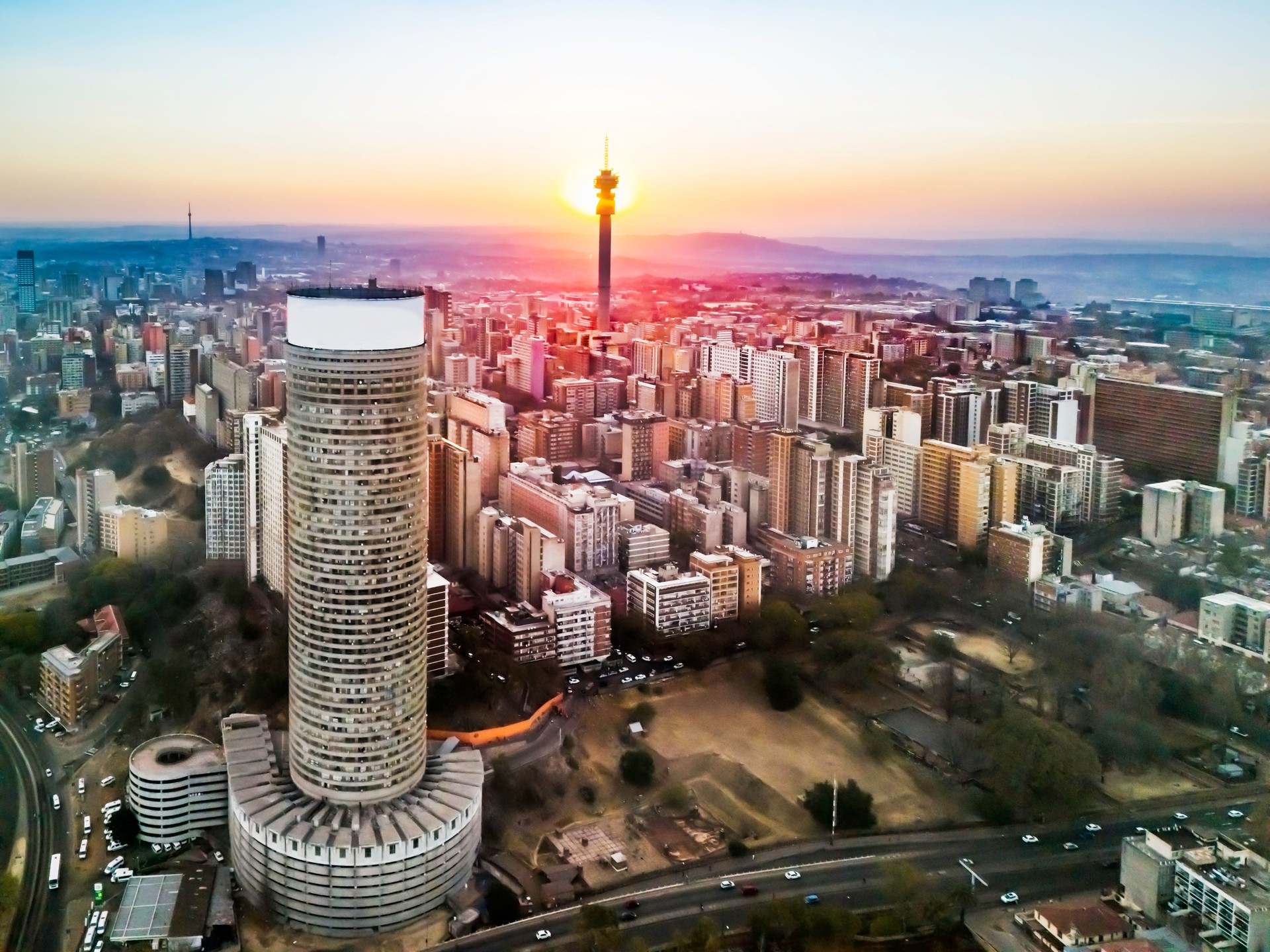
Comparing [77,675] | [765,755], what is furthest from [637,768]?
[77,675]

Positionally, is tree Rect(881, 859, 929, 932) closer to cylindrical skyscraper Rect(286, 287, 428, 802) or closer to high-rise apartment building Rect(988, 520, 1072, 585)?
cylindrical skyscraper Rect(286, 287, 428, 802)

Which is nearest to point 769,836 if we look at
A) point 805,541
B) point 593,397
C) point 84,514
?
point 805,541

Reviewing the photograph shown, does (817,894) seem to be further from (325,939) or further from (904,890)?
(325,939)

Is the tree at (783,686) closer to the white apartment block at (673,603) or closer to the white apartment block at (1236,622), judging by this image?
the white apartment block at (673,603)

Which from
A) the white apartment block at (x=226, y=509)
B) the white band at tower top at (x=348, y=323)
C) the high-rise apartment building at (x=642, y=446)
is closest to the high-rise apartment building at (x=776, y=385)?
the high-rise apartment building at (x=642, y=446)

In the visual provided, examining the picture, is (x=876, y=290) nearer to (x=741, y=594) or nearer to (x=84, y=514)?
(x=741, y=594)

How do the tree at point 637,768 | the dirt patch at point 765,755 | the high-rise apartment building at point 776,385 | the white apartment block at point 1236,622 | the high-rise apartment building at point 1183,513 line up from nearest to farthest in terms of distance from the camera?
the dirt patch at point 765,755 → the tree at point 637,768 → the white apartment block at point 1236,622 → the high-rise apartment building at point 1183,513 → the high-rise apartment building at point 776,385

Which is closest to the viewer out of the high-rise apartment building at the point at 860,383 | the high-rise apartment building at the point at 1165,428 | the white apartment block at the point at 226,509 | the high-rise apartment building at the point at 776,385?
the white apartment block at the point at 226,509
